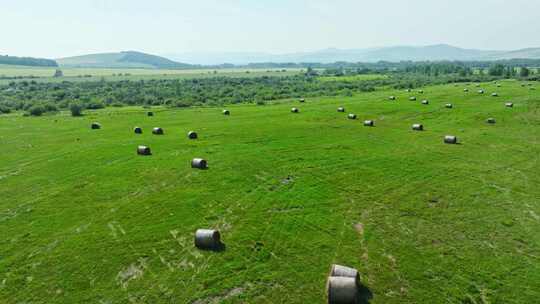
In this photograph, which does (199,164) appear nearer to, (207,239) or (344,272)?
(207,239)

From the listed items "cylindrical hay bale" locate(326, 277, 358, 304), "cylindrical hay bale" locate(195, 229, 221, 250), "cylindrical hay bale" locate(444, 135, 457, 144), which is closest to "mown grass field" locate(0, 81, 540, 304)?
"cylindrical hay bale" locate(195, 229, 221, 250)

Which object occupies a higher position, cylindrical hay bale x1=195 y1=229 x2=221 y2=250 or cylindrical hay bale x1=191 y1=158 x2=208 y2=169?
cylindrical hay bale x1=191 y1=158 x2=208 y2=169

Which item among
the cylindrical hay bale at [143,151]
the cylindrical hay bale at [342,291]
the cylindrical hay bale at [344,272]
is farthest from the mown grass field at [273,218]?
the cylindrical hay bale at [143,151]

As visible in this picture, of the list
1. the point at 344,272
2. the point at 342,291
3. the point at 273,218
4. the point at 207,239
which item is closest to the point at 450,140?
the point at 273,218

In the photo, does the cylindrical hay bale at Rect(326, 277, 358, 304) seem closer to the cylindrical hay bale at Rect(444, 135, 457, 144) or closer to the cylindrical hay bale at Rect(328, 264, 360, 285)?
the cylindrical hay bale at Rect(328, 264, 360, 285)

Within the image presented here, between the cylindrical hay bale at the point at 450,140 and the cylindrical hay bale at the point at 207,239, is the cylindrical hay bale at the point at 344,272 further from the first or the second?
the cylindrical hay bale at the point at 450,140
